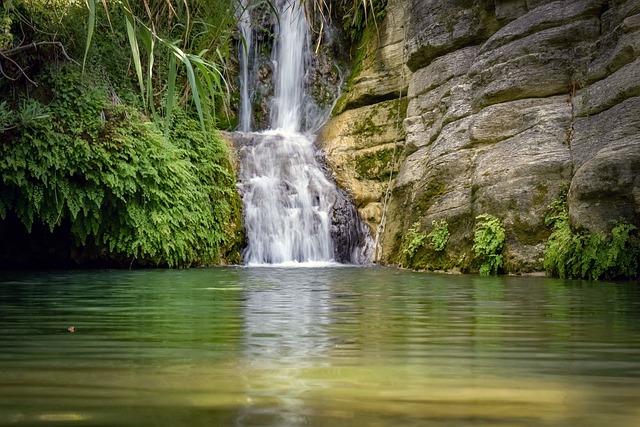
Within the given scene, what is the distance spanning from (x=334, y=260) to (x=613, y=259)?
666cm

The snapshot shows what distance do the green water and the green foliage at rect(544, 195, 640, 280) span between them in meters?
3.49

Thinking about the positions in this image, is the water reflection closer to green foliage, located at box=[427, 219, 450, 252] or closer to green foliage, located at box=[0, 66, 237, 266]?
green foliage, located at box=[427, 219, 450, 252]

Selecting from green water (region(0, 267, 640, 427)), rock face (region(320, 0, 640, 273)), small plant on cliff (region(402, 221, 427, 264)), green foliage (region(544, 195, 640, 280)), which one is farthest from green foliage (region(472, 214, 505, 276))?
green water (region(0, 267, 640, 427))

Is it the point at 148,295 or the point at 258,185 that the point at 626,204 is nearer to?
the point at 148,295

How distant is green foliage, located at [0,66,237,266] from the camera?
12.1 meters

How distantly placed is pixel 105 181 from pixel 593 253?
7.76m

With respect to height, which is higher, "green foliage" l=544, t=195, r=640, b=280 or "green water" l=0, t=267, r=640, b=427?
"green foliage" l=544, t=195, r=640, b=280

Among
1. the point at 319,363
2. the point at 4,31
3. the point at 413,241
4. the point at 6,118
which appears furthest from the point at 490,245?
the point at 319,363

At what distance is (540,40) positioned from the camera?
1279 centimetres

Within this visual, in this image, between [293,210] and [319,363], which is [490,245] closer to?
[293,210]

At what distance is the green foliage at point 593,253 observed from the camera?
30.7ft

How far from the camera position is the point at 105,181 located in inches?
489

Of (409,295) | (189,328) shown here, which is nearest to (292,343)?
(189,328)

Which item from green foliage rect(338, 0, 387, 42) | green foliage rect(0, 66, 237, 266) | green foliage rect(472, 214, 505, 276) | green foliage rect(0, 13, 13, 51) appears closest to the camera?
green foliage rect(0, 13, 13, 51)
